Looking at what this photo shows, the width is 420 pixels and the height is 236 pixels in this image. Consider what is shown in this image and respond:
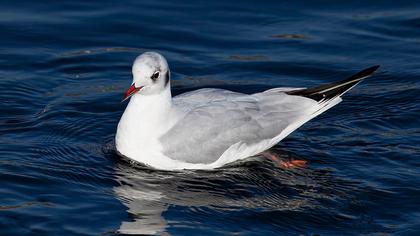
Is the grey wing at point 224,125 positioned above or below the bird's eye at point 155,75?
below

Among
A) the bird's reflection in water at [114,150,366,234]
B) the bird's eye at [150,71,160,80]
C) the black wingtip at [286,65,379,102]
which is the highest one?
the bird's eye at [150,71,160,80]

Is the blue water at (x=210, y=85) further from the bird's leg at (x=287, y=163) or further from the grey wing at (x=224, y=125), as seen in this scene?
the grey wing at (x=224, y=125)

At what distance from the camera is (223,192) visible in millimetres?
10555

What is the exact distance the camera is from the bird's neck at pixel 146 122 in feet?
36.3

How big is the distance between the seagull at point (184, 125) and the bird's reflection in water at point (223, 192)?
0.54 ft

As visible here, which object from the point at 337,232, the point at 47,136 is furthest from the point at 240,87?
the point at 337,232

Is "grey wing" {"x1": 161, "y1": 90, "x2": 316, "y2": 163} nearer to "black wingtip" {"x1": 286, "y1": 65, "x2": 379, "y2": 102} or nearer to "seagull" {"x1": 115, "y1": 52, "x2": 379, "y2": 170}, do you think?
"seagull" {"x1": 115, "y1": 52, "x2": 379, "y2": 170}

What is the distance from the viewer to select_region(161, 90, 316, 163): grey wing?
11.0 m

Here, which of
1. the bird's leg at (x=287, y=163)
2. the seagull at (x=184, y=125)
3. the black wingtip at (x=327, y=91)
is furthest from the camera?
the black wingtip at (x=327, y=91)

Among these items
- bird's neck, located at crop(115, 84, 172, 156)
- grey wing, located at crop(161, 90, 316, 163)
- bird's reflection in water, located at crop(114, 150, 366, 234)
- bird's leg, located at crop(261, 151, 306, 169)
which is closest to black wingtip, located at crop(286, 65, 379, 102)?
grey wing, located at crop(161, 90, 316, 163)

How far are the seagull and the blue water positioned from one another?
17cm

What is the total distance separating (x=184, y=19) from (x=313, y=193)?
19.3 ft

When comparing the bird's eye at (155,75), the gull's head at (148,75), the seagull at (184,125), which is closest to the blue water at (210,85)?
the seagull at (184,125)

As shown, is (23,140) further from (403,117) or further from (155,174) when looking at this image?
(403,117)
